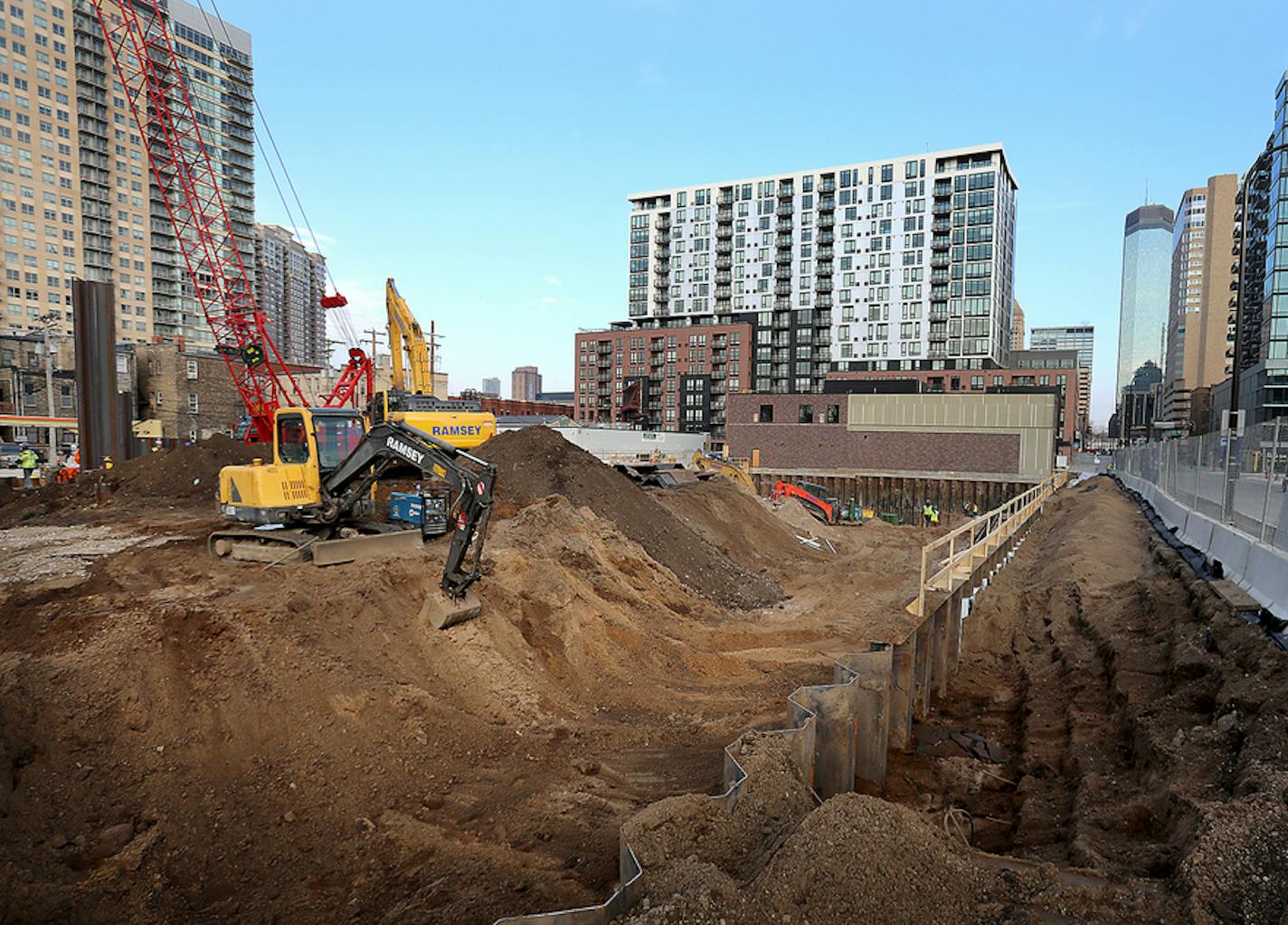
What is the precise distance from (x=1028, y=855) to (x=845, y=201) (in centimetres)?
9106

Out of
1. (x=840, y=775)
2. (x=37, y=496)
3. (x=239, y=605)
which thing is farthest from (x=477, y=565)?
(x=37, y=496)

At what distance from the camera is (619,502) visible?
17.9m

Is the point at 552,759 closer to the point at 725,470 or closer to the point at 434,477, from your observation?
the point at 434,477

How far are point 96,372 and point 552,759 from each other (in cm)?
2568

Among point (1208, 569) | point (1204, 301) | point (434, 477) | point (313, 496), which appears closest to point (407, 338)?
point (313, 496)

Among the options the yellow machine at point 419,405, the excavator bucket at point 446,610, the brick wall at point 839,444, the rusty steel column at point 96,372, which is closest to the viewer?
the excavator bucket at point 446,610

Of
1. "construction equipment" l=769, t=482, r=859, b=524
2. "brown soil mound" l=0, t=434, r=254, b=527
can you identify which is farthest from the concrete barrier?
"construction equipment" l=769, t=482, r=859, b=524

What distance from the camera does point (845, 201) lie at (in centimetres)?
8644

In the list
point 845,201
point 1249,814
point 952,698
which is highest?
point 845,201

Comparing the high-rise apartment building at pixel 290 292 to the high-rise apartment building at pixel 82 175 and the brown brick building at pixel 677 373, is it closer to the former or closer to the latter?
the high-rise apartment building at pixel 82 175

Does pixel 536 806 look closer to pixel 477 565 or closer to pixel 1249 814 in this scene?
pixel 477 565

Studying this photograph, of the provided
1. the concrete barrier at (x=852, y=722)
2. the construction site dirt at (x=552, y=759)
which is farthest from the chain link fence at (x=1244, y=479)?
the concrete barrier at (x=852, y=722)

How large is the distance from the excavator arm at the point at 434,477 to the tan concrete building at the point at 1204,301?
399ft

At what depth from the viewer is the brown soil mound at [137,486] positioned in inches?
788
